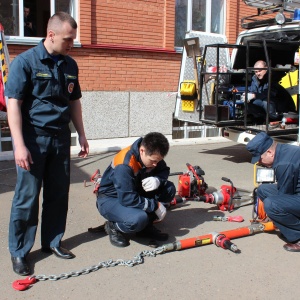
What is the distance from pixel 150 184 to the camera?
14.4ft

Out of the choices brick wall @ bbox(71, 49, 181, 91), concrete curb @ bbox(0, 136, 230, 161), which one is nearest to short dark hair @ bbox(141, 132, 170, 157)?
concrete curb @ bbox(0, 136, 230, 161)

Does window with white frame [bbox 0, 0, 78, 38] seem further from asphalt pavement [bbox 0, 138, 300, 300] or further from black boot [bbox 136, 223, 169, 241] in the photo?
black boot [bbox 136, 223, 169, 241]

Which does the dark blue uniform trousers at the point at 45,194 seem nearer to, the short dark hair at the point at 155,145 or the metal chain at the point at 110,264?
the metal chain at the point at 110,264

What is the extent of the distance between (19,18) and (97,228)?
20.4 feet

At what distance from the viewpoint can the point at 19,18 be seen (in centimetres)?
962

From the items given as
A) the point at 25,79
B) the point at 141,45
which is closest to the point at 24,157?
the point at 25,79

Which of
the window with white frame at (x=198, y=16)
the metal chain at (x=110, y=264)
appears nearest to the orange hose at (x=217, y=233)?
the metal chain at (x=110, y=264)

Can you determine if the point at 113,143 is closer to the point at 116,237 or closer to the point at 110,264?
the point at 116,237

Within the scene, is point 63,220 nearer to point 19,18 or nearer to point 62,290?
point 62,290

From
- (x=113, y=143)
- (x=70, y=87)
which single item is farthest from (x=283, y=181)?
(x=113, y=143)

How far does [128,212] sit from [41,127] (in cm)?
112

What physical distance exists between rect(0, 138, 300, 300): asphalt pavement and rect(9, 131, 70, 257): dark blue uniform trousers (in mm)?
222

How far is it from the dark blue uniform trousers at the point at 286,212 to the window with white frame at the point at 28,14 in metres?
7.01

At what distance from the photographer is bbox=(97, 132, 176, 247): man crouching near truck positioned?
425 cm
